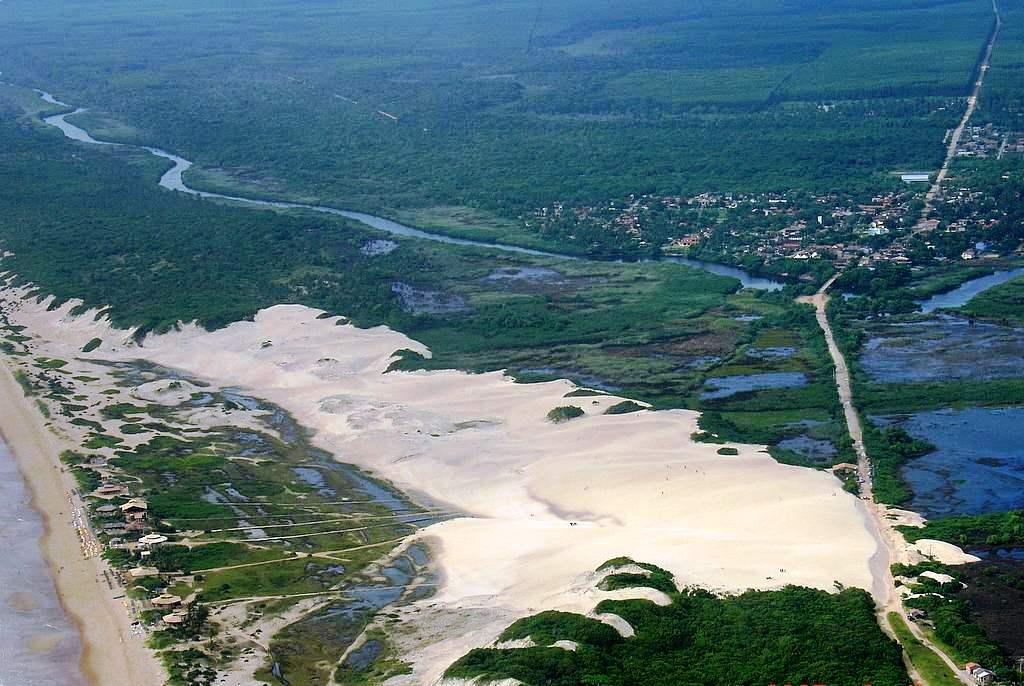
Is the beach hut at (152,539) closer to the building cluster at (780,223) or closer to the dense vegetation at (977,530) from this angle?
the dense vegetation at (977,530)

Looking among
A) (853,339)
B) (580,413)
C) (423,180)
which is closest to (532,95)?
(423,180)

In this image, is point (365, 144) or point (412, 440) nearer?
point (412, 440)

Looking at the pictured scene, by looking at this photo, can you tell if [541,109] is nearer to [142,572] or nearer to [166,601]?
[142,572]

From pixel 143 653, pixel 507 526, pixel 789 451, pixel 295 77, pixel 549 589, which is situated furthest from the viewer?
pixel 295 77

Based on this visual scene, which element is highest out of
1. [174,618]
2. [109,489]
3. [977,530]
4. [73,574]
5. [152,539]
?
[977,530]

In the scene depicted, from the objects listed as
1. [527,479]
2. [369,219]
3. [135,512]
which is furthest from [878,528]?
[369,219]

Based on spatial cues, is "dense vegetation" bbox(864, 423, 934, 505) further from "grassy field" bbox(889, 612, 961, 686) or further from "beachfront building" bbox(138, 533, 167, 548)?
"beachfront building" bbox(138, 533, 167, 548)

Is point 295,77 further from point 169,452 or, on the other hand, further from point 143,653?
point 143,653
